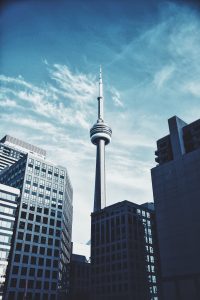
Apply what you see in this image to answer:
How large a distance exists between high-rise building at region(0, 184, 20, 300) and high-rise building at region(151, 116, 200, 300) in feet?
166

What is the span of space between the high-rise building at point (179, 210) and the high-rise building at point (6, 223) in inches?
1996

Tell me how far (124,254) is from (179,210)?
111 feet

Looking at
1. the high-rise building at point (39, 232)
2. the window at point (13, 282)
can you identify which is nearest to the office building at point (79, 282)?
the high-rise building at point (39, 232)

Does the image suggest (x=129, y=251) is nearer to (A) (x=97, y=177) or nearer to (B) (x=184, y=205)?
(B) (x=184, y=205)

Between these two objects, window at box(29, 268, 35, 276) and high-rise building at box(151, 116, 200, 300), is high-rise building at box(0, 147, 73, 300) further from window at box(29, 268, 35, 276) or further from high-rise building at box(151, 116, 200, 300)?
high-rise building at box(151, 116, 200, 300)

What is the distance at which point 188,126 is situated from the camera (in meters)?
105

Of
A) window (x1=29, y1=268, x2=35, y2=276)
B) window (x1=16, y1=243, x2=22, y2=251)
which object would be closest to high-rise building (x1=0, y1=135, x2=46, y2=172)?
window (x1=16, y1=243, x2=22, y2=251)

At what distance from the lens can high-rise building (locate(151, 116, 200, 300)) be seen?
78.5m

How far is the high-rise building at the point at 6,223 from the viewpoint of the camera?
310 ft

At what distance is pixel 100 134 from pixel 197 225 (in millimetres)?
120159

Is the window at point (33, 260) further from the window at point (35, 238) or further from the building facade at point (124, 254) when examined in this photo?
the building facade at point (124, 254)

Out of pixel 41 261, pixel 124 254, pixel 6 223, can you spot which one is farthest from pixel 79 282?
pixel 6 223

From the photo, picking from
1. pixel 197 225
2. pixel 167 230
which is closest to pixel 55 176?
pixel 167 230

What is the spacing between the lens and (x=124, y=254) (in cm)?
10862
